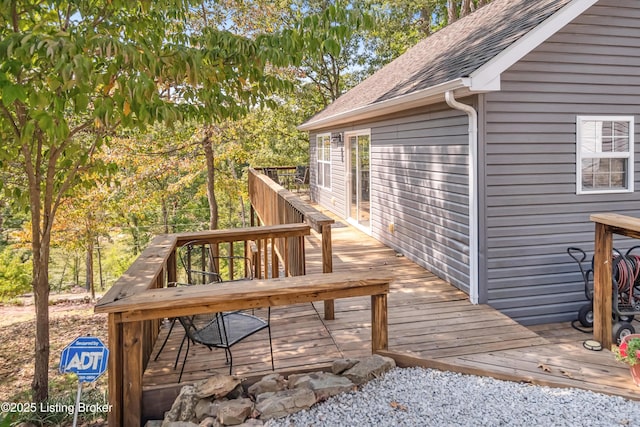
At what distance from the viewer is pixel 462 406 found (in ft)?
9.71

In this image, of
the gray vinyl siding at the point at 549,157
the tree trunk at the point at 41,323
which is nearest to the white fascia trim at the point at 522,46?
the gray vinyl siding at the point at 549,157

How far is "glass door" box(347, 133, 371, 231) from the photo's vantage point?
9344 mm

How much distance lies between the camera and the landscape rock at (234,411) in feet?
9.27

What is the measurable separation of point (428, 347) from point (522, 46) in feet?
10.8

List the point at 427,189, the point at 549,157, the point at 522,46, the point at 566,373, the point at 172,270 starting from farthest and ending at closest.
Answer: the point at 427,189 < the point at 549,157 < the point at 172,270 < the point at 522,46 < the point at 566,373

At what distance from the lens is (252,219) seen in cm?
1461

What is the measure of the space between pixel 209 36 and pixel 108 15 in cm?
134

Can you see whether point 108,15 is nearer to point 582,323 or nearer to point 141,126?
point 141,126

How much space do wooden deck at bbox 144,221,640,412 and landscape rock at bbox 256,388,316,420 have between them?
35 centimetres

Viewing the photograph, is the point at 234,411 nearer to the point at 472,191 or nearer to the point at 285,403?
the point at 285,403

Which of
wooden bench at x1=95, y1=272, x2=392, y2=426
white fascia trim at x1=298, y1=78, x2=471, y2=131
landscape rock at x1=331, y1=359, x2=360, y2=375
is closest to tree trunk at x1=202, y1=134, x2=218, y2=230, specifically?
white fascia trim at x1=298, y1=78, x2=471, y2=131

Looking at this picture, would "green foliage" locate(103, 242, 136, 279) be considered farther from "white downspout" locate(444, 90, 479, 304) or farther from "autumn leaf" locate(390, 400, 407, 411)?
"autumn leaf" locate(390, 400, 407, 411)

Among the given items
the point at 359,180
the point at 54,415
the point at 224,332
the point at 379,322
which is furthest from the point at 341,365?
the point at 359,180

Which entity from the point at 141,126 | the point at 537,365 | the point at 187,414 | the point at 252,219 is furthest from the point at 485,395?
the point at 252,219
